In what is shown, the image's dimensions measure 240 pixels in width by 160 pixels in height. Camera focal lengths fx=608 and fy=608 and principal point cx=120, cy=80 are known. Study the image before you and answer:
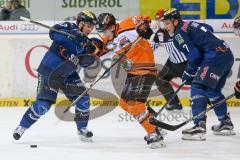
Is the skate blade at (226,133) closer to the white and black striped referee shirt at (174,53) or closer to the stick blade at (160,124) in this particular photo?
the stick blade at (160,124)

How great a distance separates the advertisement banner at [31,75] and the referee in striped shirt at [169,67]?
35 cm

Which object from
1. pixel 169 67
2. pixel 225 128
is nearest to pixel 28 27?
pixel 169 67

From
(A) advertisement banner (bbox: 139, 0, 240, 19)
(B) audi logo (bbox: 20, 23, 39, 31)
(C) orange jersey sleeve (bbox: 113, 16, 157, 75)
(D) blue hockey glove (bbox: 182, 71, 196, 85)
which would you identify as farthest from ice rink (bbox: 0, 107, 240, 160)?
(A) advertisement banner (bbox: 139, 0, 240, 19)

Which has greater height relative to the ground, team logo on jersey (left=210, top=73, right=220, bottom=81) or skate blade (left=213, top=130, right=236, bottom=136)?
team logo on jersey (left=210, top=73, right=220, bottom=81)

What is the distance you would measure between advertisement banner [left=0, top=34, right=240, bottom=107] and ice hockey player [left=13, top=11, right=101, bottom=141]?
2052mm

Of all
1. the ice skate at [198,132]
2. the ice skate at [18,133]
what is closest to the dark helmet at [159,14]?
the ice skate at [198,132]

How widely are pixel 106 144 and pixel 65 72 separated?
2.72ft

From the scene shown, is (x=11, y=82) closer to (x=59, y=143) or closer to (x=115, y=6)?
(x=115, y=6)

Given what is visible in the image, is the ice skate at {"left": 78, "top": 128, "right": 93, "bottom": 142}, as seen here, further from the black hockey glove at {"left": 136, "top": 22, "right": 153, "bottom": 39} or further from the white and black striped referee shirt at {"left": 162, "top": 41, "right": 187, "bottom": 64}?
the white and black striped referee shirt at {"left": 162, "top": 41, "right": 187, "bottom": 64}

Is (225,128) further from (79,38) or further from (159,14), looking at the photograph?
(159,14)

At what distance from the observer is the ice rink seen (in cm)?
513

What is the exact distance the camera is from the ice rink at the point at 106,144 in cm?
513

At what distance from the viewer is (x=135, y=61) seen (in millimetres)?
5527

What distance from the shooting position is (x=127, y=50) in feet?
18.1
